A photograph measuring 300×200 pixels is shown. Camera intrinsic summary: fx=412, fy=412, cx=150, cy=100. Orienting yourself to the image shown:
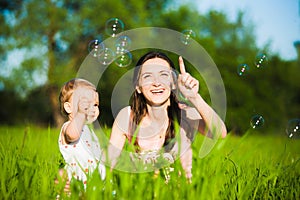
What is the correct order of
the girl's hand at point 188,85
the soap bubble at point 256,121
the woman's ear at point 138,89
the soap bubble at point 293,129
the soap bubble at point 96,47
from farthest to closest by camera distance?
the soap bubble at point 96,47
the soap bubble at point 293,129
the soap bubble at point 256,121
the woman's ear at point 138,89
the girl's hand at point 188,85

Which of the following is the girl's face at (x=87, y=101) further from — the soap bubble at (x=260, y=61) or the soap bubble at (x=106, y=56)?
the soap bubble at (x=260, y=61)

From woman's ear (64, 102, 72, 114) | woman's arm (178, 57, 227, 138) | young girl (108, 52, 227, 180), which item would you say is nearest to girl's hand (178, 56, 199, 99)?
woman's arm (178, 57, 227, 138)

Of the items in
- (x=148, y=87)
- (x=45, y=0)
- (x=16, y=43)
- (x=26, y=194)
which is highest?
(x=45, y=0)

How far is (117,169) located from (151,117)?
4.69 feet

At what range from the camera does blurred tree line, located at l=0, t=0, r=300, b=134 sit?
20.3 m

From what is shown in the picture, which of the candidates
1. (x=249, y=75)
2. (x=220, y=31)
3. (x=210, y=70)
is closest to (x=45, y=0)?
(x=210, y=70)

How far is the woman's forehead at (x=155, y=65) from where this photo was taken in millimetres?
3559

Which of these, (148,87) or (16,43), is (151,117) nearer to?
(148,87)

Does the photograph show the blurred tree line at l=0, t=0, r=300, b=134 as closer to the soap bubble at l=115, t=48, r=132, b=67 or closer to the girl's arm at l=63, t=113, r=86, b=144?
the soap bubble at l=115, t=48, r=132, b=67

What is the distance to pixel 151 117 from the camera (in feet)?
12.1

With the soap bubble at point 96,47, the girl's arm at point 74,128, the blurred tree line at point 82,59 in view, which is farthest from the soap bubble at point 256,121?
the blurred tree line at point 82,59

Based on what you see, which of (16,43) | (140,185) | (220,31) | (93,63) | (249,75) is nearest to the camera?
(140,185)

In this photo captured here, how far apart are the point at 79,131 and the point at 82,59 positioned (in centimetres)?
1968

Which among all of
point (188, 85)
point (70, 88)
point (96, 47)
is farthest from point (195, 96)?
point (96, 47)
